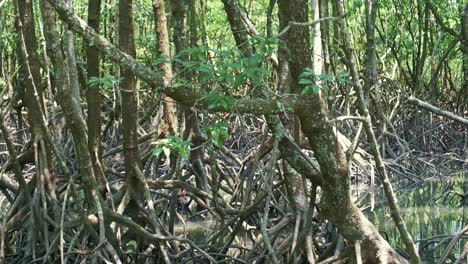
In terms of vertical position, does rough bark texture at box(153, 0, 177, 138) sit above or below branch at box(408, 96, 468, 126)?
above

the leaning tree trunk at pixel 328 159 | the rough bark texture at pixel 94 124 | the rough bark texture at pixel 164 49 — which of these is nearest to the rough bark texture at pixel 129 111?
the rough bark texture at pixel 94 124

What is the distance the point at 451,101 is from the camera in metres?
14.2

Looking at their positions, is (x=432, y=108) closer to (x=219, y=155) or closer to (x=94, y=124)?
(x=94, y=124)

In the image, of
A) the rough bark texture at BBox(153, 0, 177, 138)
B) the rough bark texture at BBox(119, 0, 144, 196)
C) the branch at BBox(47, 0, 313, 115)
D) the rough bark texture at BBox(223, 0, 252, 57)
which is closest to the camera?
the branch at BBox(47, 0, 313, 115)

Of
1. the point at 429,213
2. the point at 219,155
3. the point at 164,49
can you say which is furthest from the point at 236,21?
the point at 219,155

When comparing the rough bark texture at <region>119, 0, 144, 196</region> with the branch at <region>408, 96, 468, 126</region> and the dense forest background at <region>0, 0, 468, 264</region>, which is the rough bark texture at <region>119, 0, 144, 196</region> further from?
the branch at <region>408, 96, 468, 126</region>

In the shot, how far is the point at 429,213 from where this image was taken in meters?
7.91

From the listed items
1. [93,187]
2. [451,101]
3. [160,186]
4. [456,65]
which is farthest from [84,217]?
[456,65]

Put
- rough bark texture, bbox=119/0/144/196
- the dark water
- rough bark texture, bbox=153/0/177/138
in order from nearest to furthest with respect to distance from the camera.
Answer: rough bark texture, bbox=119/0/144/196 → the dark water → rough bark texture, bbox=153/0/177/138

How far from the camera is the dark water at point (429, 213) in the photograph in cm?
611

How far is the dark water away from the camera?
6.11 meters

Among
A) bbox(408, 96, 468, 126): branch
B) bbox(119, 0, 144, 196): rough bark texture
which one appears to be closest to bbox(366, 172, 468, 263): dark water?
bbox(119, 0, 144, 196): rough bark texture

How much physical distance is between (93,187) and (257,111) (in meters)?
1.48

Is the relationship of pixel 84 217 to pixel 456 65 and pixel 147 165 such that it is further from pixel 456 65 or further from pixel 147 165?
pixel 456 65
